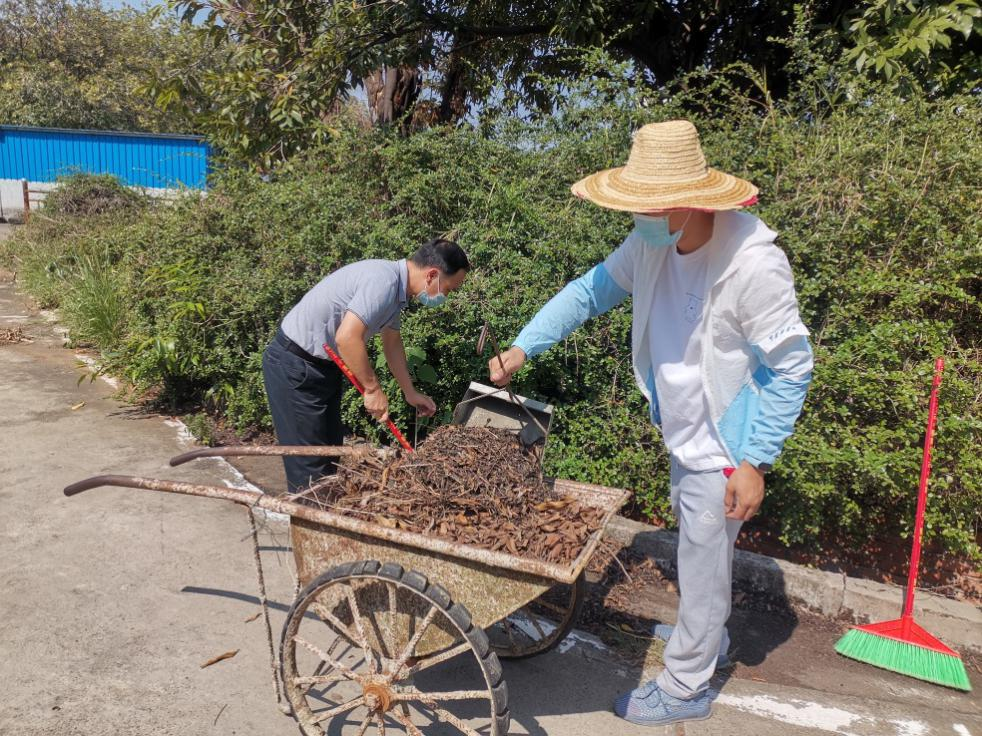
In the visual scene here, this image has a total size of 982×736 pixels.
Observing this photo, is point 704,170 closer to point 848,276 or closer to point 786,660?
point 848,276

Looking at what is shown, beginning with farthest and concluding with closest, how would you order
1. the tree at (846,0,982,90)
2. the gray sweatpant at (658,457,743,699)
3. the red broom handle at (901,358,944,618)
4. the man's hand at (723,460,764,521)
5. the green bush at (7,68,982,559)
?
the tree at (846,0,982,90) < the green bush at (7,68,982,559) < the red broom handle at (901,358,944,618) < the gray sweatpant at (658,457,743,699) < the man's hand at (723,460,764,521)

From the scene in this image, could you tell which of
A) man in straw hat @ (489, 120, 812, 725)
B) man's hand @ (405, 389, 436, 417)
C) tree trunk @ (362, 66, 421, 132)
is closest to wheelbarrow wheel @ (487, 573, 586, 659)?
man in straw hat @ (489, 120, 812, 725)

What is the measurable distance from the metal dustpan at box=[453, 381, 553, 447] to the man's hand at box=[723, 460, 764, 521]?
1057 mm

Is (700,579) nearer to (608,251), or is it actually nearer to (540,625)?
(540,625)

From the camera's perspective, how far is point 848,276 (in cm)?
404

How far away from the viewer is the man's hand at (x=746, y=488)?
265 cm

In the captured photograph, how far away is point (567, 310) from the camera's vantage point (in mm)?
3184

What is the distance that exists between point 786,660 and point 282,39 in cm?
698

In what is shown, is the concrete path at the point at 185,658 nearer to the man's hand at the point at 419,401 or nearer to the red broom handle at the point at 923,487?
the red broom handle at the point at 923,487

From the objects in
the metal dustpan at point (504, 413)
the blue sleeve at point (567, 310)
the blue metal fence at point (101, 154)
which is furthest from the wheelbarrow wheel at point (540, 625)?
the blue metal fence at point (101, 154)

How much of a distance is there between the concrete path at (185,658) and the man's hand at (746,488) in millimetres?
1020

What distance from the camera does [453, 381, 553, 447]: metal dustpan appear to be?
3.59 m

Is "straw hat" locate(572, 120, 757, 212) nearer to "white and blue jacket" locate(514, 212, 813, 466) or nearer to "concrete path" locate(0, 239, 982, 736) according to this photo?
"white and blue jacket" locate(514, 212, 813, 466)

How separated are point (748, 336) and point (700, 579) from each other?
96cm
